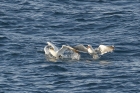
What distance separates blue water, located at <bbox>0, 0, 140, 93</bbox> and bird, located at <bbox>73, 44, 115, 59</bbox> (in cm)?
27

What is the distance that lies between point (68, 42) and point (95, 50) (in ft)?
8.73

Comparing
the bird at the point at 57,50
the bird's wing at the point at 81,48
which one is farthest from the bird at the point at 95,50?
the bird at the point at 57,50

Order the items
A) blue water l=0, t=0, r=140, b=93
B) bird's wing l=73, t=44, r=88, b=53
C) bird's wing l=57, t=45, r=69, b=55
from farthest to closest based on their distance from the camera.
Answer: bird's wing l=73, t=44, r=88, b=53 < bird's wing l=57, t=45, r=69, b=55 < blue water l=0, t=0, r=140, b=93

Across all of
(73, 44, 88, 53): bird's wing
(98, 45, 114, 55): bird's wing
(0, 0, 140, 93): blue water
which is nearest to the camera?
(0, 0, 140, 93): blue water

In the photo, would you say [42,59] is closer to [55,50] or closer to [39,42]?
[55,50]

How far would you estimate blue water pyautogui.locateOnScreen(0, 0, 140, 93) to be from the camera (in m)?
31.4

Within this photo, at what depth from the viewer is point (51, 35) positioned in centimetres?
3969

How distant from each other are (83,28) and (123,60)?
638 cm

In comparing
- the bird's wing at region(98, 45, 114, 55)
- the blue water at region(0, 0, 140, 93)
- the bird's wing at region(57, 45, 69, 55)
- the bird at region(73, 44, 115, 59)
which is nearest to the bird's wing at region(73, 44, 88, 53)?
the bird at region(73, 44, 115, 59)

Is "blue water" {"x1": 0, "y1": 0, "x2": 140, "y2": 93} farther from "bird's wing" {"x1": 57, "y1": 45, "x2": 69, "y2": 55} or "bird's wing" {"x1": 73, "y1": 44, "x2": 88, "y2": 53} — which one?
"bird's wing" {"x1": 57, "y1": 45, "x2": 69, "y2": 55}

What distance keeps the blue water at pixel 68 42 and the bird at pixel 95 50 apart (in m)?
0.27

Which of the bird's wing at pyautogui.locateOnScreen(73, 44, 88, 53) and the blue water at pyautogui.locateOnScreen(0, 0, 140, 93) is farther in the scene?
the bird's wing at pyautogui.locateOnScreen(73, 44, 88, 53)

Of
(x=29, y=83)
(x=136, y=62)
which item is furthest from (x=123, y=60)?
(x=29, y=83)

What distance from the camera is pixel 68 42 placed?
125 ft
